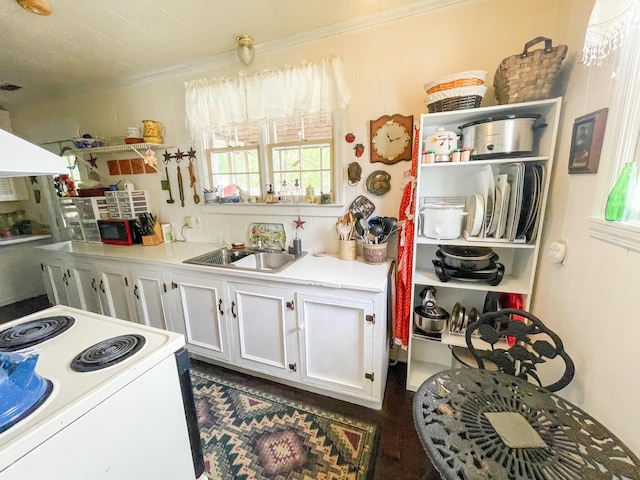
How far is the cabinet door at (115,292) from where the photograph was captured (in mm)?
2152

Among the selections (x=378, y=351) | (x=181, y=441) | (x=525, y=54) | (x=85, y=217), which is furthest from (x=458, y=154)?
(x=85, y=217)

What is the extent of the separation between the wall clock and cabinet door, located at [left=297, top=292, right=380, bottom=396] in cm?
99

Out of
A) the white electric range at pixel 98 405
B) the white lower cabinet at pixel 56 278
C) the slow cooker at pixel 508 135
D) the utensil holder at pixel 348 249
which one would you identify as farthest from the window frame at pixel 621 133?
Result: the white lower cabinet at pixel 56 278

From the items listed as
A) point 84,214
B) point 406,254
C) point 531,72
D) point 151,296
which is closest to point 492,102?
point 531,72

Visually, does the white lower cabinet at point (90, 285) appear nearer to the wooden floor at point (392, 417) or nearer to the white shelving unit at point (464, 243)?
the wooden floor at point (392, 417)

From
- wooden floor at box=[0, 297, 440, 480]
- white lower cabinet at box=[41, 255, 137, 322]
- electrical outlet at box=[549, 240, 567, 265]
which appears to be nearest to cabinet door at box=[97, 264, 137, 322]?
white lower cabinet at box=[41, 255, 137, 322]

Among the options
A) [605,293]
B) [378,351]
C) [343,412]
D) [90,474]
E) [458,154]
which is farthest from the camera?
[343,412]

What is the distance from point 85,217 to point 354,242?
2.83 meters

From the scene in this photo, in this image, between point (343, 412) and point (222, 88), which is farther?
point (222, 88)

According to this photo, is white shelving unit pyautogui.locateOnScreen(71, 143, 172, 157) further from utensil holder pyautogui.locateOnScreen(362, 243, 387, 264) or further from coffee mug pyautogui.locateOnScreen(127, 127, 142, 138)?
utensil holder pyautogui.locateOnScreen(362, 243, 387, 264)

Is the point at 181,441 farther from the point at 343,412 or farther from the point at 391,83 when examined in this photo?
the point at 391,83

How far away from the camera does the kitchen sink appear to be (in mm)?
2044

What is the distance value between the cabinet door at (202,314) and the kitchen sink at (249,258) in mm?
222

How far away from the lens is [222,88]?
6.64ft
